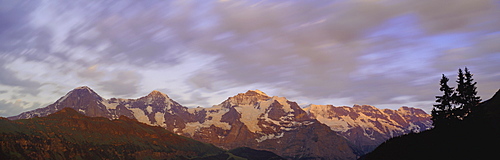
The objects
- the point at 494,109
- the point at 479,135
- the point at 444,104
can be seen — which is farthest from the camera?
the point at 494,109

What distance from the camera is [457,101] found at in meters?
166

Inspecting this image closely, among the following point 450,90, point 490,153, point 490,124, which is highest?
point 450,90

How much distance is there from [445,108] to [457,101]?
7.04m

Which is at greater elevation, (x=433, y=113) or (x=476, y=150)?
(x=433, y=113)

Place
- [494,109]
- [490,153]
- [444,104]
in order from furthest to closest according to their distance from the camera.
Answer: [494,109], [444,104], [490,153]

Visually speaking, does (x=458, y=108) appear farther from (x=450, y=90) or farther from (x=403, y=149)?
(x=403, y=149)

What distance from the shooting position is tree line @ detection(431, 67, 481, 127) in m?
163

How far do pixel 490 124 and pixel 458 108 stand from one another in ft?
36.9

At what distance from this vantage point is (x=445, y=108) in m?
172

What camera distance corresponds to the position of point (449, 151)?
163250 millimetres

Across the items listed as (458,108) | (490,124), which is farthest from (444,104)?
(490,124)

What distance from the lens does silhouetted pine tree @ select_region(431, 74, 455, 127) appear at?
549 feet

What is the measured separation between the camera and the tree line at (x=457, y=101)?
16262cm

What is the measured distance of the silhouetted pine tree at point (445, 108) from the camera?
167375mm
